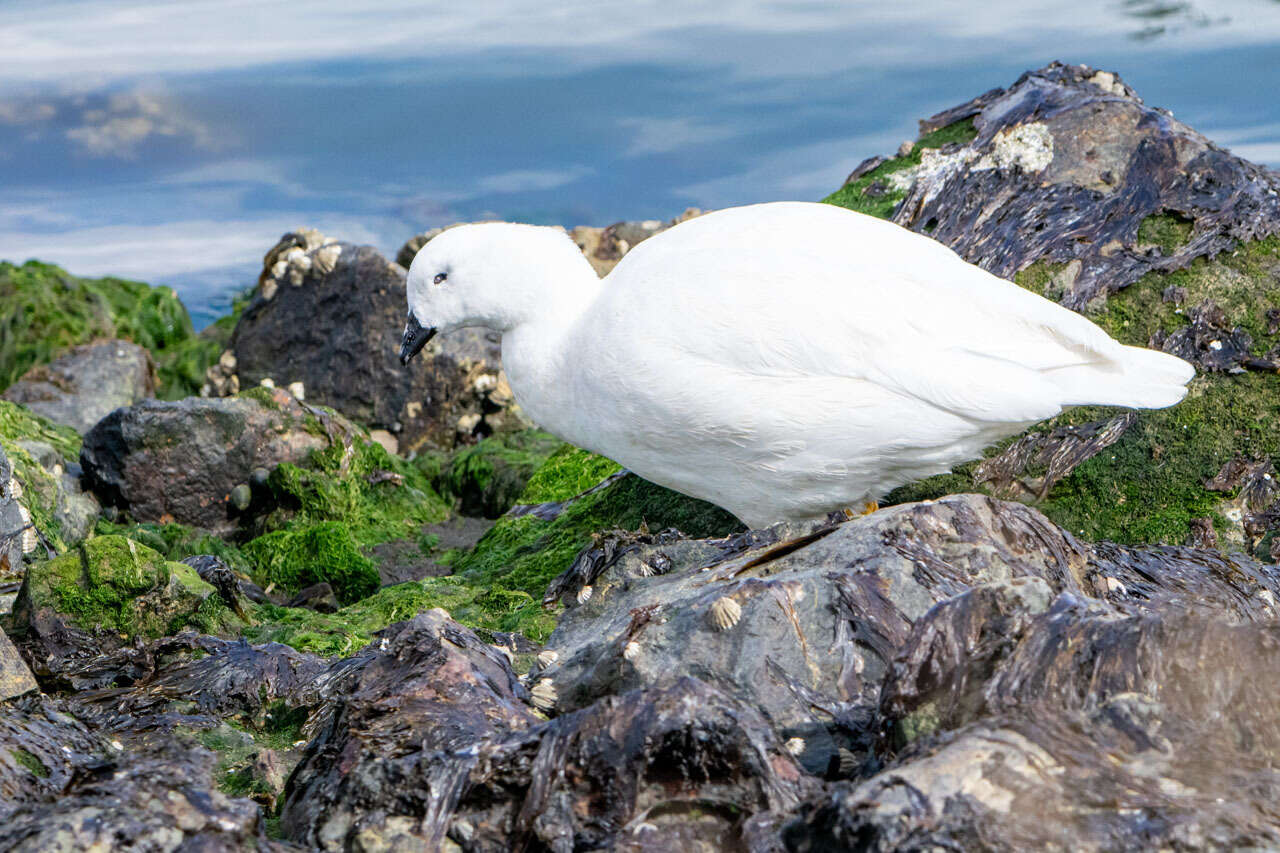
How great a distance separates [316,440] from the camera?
10766 mm

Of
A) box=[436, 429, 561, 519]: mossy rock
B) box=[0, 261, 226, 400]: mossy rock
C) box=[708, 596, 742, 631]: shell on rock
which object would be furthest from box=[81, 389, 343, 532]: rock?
box=[708, 596, 742, 631]: shell on rock

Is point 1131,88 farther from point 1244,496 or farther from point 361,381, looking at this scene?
point 361,381

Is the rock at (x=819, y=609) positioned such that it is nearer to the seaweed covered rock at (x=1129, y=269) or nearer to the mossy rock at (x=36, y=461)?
the seaweed covered rock at (x=1129, y=269)

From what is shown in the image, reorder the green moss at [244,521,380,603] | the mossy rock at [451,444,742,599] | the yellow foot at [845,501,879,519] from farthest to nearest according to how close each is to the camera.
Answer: the green moss at [244,521,380,603]
the mossy rock at [451,444,742,599]
the yellow foot at [845,501,879,519]

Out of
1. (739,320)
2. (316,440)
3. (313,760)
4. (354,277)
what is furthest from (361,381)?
(313,760)

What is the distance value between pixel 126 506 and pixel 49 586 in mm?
4391

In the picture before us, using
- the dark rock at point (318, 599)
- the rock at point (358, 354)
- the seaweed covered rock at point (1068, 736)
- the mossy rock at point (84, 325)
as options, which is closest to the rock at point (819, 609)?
the seaweed covered rock at point (1068, 736)

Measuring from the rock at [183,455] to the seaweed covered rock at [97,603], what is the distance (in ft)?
13.3

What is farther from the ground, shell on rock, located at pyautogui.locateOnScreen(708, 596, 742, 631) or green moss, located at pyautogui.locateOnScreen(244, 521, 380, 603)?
shell on rock, located at pyautogui.locateOnScreen(708, 596, 742, 631)

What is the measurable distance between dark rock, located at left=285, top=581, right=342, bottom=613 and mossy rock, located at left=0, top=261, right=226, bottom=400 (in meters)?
9.50

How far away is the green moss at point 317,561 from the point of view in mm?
8484

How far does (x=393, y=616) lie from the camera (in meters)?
7.02

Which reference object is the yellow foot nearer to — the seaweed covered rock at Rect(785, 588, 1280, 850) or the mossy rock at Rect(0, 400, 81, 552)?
the seaweed covered rock at Rect(785, 588, 1280, 850)

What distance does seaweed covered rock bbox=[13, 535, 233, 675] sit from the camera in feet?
19.7
